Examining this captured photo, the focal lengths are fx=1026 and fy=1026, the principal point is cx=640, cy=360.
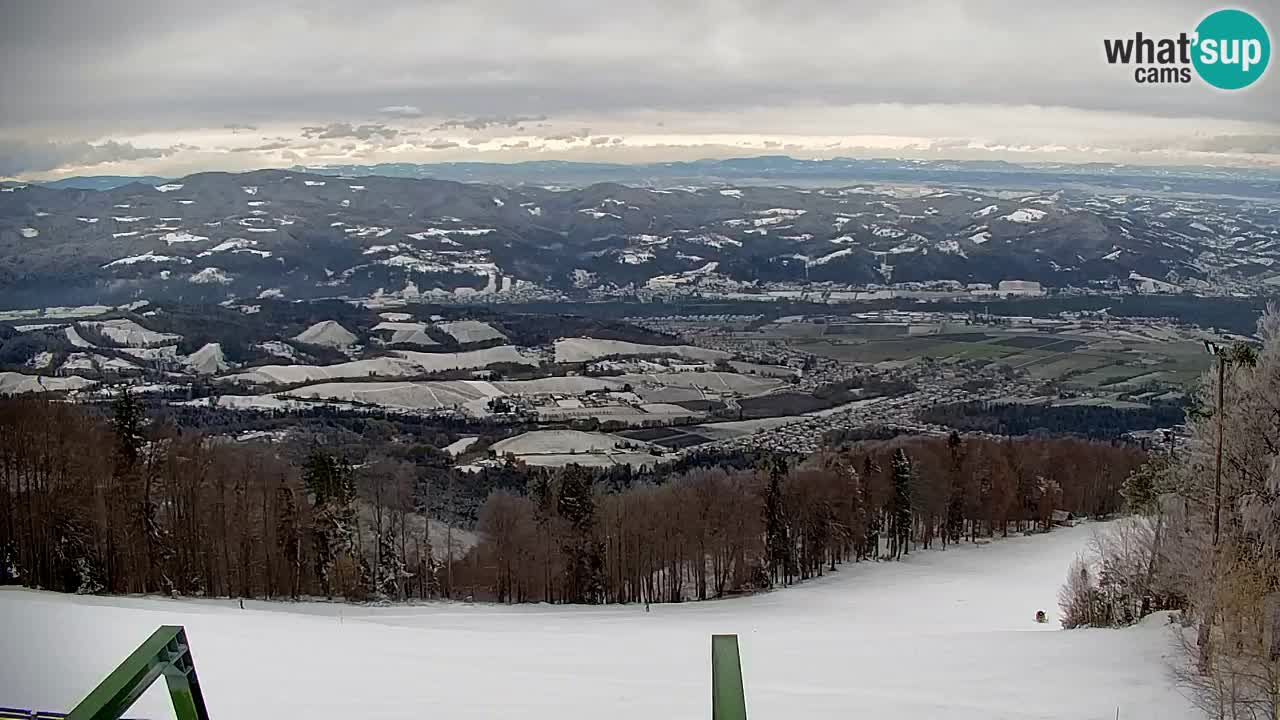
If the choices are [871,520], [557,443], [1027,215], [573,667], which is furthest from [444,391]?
[1027,215]

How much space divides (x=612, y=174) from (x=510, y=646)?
272 ft

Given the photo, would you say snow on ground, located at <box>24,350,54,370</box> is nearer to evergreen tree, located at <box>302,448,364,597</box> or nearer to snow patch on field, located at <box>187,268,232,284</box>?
evergreen tree, located at <box>302,448,364,597</box>

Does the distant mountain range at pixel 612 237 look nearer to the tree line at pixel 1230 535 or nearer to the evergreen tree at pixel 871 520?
→ the evergreen tree at pixel 871 520

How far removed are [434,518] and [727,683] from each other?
17.2 m

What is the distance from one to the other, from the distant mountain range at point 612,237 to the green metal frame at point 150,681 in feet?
83.2

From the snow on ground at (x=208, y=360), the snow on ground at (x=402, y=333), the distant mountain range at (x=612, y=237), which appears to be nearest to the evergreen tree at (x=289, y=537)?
the distant mountain range at (x=612, y=237)

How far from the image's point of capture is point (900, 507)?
60.4 ft

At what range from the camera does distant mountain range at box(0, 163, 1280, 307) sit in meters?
38.7

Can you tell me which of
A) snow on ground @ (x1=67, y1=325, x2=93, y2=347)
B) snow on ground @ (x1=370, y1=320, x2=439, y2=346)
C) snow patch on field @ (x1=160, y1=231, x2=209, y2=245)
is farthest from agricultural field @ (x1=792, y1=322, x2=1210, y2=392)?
snow patch on field @ (x1=160, y1=231, x2=209, y2=245)

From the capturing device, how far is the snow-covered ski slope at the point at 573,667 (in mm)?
4551

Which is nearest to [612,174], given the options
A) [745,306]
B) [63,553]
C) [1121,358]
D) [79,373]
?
[745,306]

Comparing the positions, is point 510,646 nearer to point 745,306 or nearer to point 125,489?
point 125,489

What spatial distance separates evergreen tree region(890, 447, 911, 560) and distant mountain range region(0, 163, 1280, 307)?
19.4 metres

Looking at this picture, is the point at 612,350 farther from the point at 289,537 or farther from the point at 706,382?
the point at 289,537
